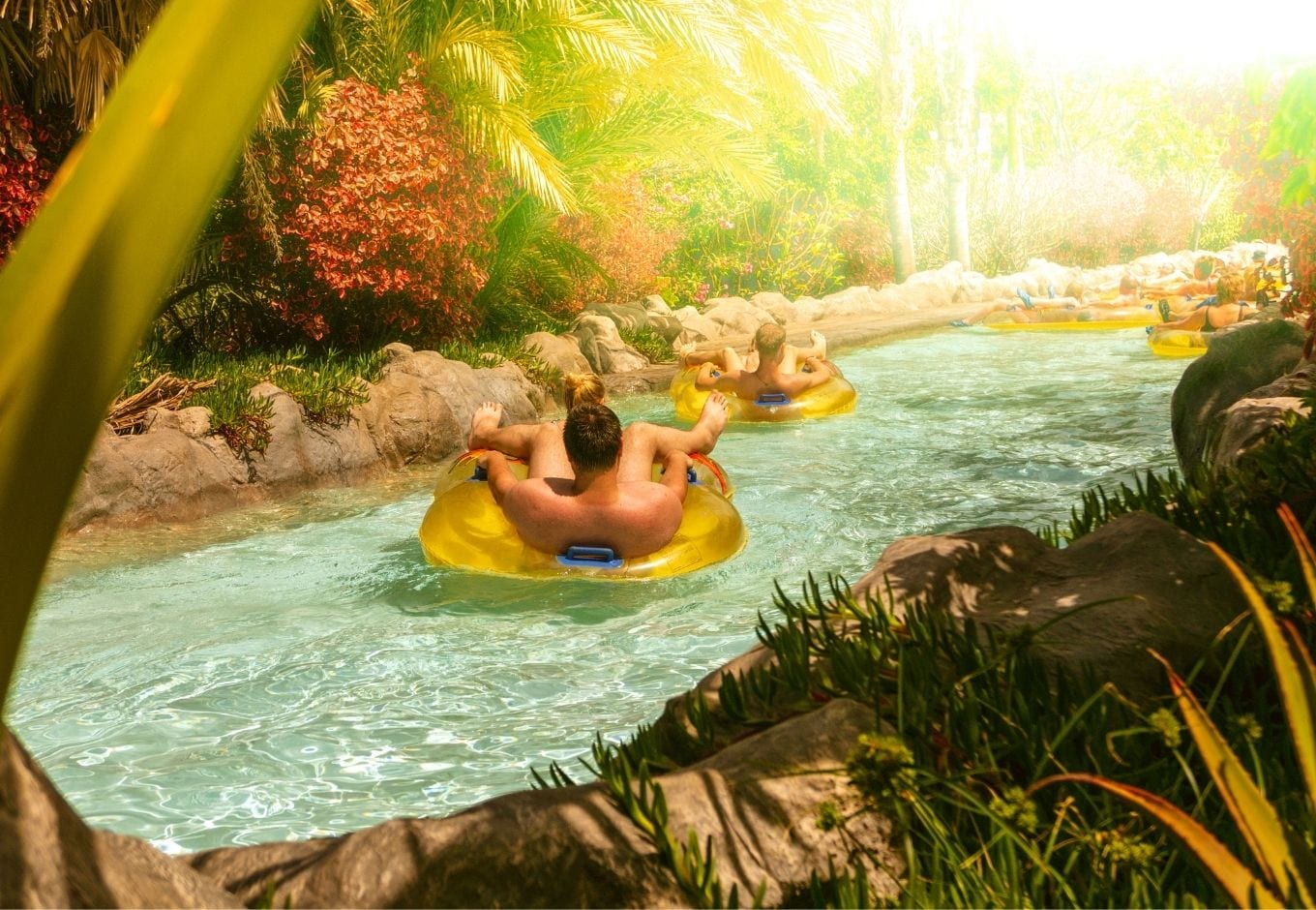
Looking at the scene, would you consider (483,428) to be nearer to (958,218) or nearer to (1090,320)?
(1090,320)

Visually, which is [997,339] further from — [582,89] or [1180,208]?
[1180,208]

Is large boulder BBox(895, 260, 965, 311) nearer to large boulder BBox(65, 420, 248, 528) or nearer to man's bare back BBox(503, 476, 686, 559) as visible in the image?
large boulder BBox(65, 420, 248, 528)

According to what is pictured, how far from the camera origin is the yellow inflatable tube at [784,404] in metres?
12.4

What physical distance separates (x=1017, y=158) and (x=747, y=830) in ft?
117

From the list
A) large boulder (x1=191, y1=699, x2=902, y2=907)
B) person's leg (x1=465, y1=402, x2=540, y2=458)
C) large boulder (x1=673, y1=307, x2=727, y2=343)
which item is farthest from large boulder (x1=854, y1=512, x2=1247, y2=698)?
large boulder (x1=673, y1=307, x2=727, y2=343)

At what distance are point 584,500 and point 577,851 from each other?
15.0 ft

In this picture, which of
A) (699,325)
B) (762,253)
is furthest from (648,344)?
(762,253)

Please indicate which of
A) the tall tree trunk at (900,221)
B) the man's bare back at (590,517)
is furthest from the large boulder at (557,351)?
the tall tree trunk at (900,221)

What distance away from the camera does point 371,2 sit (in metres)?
13.6

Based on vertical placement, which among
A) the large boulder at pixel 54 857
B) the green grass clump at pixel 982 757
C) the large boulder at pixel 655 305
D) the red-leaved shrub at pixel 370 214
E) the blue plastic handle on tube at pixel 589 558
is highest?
the red-leaved shrub at pixel 370 214

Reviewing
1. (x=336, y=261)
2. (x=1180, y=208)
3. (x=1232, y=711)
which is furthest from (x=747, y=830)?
(x=1180, y=208)

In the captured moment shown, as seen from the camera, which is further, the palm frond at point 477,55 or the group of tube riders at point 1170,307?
the group of tube riders at point 1170,307

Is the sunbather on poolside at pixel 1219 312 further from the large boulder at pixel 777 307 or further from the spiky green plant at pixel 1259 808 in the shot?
the spiky green plant at pixel 1259 808

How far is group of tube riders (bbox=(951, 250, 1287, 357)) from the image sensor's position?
16797 millimetres
